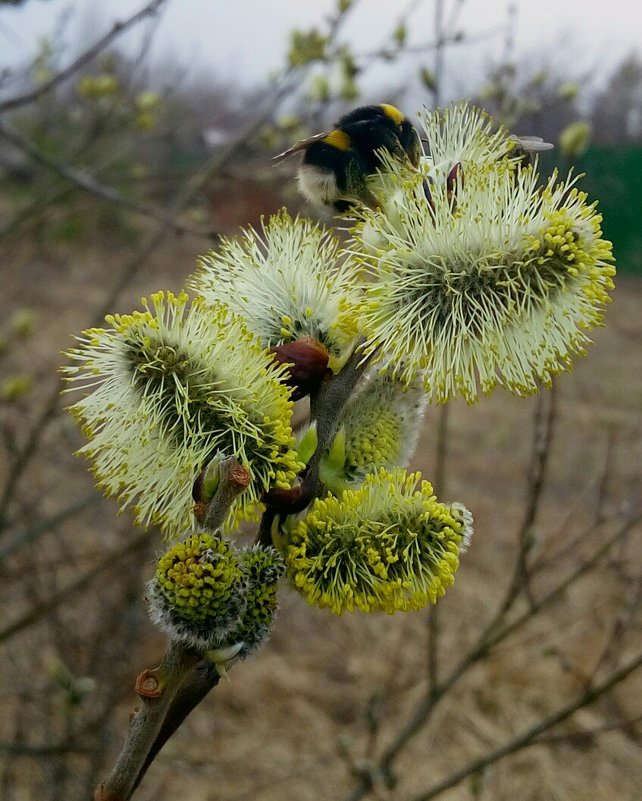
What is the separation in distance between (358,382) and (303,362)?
124 millimetres

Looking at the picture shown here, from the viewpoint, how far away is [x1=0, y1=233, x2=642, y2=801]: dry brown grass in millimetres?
2604

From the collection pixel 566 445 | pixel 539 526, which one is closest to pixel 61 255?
pixel 566 445

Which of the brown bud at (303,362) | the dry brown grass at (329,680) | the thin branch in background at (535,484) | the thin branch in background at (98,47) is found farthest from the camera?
the dry brown grass at (329,680)

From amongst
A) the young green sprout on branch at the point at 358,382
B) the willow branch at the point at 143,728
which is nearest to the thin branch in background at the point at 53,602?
the young green sprout on branch at the point at 358,382

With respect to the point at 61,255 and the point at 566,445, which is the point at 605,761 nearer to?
the point at 566,445

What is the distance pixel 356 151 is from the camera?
3.65 feet

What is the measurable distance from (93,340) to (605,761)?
12.8ft

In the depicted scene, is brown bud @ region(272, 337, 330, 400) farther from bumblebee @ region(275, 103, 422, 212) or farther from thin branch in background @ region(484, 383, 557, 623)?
thin branch in background @ region(484, 383, 557, 623)

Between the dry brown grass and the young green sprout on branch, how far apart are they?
4.04 feet

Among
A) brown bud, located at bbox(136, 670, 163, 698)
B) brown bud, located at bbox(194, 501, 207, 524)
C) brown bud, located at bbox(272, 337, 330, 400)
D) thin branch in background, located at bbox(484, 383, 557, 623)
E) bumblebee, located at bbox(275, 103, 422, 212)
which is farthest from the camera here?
thin branch in background, located at bbox(484, 383, 557, 623)

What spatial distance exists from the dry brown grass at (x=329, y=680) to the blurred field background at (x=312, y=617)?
0.6 inches

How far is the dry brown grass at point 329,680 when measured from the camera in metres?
2.60

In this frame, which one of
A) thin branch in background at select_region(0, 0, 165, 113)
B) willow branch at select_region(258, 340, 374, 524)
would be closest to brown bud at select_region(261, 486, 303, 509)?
willow branch at select_region(258, 340, 374, 524)

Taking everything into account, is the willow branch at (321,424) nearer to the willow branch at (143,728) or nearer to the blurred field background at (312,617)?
the willow branch at (143,728)
